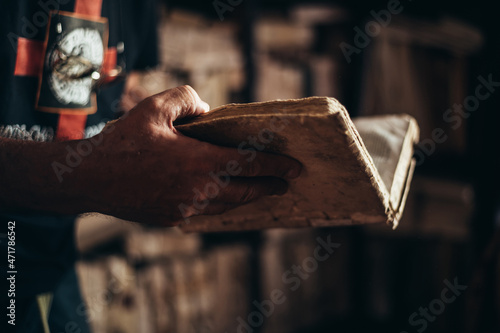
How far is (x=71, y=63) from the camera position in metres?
1.20

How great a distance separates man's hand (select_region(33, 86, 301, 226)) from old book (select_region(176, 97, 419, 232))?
3 cm

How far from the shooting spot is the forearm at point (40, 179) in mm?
770

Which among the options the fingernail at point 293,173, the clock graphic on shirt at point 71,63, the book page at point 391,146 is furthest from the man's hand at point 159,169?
the clock graphic on shirt at point 71,63

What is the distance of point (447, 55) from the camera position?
3.41 meters

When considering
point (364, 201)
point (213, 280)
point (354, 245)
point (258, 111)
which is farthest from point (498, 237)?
point (354, 245)

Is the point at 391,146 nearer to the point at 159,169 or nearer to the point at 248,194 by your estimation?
the point at 248,194

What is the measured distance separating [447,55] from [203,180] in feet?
10.5

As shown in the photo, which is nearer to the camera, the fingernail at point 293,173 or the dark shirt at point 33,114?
the fingernail at point 293,173

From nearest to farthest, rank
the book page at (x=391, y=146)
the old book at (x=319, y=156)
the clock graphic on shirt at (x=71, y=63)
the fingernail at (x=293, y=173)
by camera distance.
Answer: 1. the old book at (x=319, y=156)
2. the fingernail at (x=293, y=173)
3. the book page at (x=391, y=146)
4. the clock graphic on shirt at (x=71, y=63)

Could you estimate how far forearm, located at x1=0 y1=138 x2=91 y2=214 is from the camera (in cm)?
77

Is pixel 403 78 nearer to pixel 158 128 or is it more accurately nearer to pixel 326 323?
pixel 326 323

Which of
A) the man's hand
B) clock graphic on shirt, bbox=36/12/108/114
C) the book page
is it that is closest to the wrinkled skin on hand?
the man's hand

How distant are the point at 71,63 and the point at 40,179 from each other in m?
0.53

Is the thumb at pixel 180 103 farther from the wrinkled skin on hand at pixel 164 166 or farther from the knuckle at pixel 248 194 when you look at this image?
the knuckle at pixel 248 194
